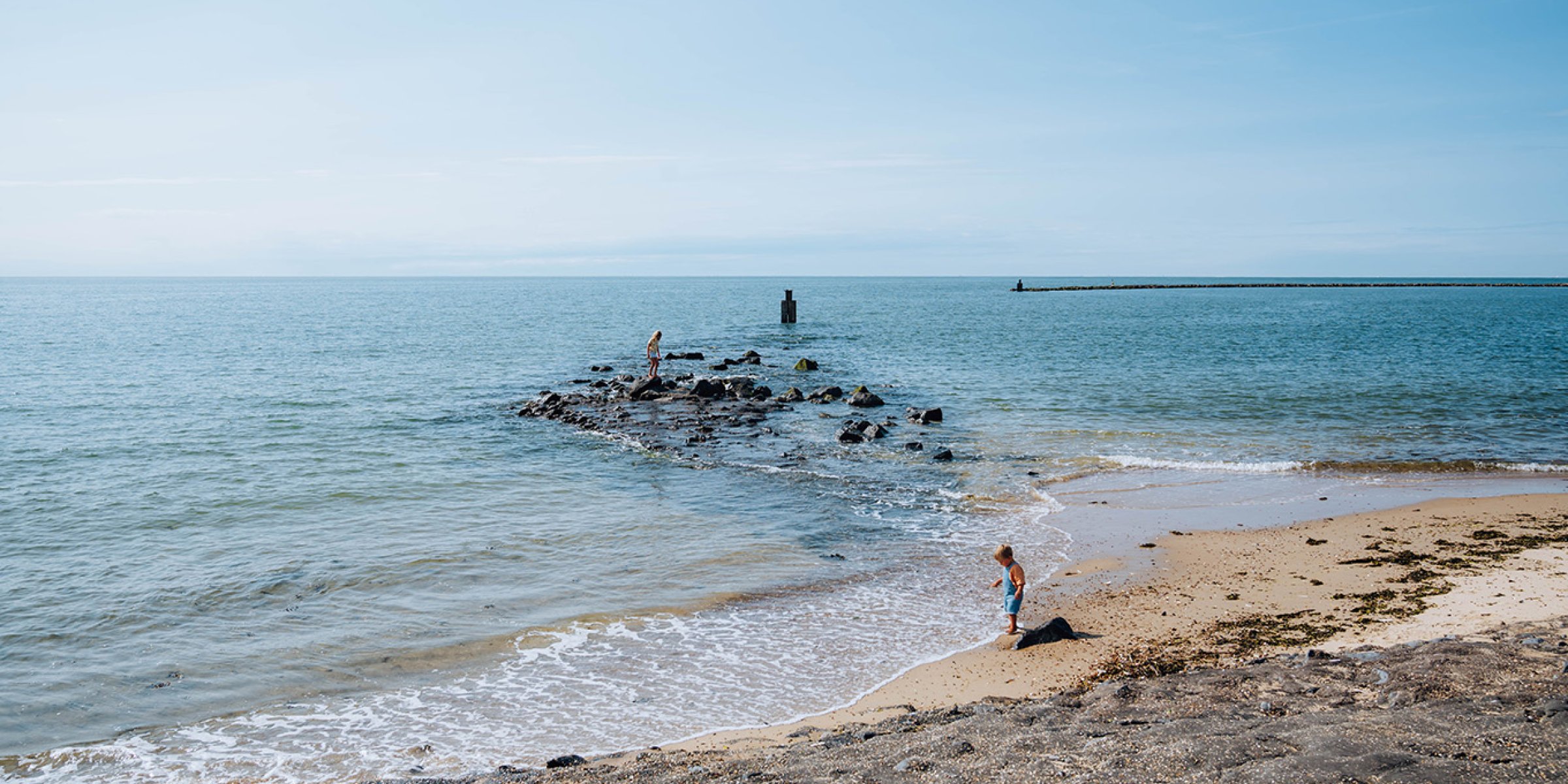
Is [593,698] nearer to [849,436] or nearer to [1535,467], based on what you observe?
[849,436]

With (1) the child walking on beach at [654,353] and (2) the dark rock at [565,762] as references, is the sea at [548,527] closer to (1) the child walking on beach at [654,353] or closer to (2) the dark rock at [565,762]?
(2) the dark rock at [565,762]

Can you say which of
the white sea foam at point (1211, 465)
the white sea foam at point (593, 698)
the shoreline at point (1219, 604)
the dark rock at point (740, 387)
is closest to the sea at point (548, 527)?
the white sea foam at point (593, 698)

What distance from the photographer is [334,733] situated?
980 centimetres

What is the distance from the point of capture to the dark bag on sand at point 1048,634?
1146 cm

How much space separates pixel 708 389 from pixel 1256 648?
2561cm

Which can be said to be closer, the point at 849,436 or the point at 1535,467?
the point at 1535,467

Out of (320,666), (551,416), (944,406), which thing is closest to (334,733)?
(320,666)

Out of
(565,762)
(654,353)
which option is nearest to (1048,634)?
(565,762)

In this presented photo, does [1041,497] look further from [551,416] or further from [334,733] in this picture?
[551,416]

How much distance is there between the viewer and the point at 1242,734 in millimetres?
7344

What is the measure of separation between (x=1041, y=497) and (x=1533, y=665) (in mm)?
11304

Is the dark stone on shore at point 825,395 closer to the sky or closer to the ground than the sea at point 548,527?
closer to the sky

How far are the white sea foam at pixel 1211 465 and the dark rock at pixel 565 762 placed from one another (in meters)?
17.9

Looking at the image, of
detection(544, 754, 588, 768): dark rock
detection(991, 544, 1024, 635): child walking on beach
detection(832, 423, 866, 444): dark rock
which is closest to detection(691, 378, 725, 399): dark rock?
detection(832, 423, 866, 444): dark rock
